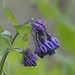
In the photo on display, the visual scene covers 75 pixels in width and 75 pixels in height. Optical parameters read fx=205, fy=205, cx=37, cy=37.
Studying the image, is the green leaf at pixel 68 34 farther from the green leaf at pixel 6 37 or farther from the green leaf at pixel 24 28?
the green leaf at pixel 6 37

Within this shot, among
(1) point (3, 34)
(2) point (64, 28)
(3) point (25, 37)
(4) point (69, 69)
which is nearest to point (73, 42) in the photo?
(2) point (64, 28)

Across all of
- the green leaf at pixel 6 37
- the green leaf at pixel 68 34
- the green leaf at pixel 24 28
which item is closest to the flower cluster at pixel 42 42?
the green leaf at pixel 24 28

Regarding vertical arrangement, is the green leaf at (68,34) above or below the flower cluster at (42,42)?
above

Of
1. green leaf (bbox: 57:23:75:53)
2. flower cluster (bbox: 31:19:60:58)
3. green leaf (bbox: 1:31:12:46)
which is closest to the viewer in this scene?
green leaf (bbox: 1:31:12:46)

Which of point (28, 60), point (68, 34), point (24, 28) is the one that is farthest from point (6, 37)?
point (68, 34)

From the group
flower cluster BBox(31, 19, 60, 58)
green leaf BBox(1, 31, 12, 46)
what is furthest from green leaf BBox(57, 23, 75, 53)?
green leaf BBox(1, 31, 12, 46)

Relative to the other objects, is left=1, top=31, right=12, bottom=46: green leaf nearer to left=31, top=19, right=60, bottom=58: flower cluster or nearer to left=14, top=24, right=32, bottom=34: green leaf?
left=14, top=24, right=32, bottom=34: green leaf

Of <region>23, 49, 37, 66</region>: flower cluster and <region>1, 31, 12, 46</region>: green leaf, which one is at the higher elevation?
<region>1, 31, 12, 46</region>: green leaf

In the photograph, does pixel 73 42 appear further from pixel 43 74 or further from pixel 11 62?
pixel 11 62

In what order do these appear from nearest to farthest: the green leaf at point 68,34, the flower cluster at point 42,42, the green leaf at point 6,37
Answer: the green leaf at point 6,37
the flower cluster at point 42,42
the green leaf at point 68,34
